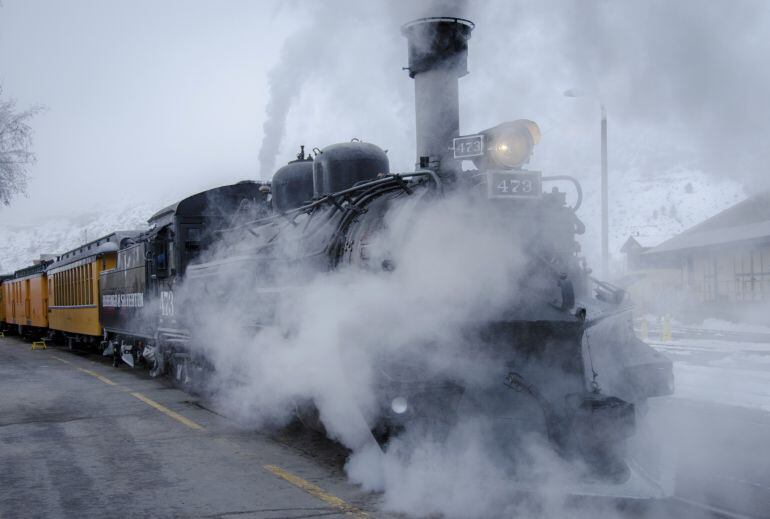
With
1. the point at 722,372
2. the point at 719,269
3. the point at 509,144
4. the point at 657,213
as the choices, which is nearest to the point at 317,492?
the point at 509,144

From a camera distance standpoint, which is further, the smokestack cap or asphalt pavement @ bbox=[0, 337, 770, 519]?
the smokestack cap

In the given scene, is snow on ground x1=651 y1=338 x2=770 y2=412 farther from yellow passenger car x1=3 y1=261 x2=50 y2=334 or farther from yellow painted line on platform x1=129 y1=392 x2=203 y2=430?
yellow passenger car x1=3 y1=261 x2=50 y2=334

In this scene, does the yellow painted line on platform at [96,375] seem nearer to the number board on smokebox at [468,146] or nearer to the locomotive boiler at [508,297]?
the locomotive boiler at [508,297]

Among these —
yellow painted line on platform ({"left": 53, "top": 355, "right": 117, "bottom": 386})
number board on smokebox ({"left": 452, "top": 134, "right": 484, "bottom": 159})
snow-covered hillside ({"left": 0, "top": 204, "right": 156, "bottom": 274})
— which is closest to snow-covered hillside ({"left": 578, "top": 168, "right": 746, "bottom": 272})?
yellow painted line on platform ({"left": 53, "top": 355, "right": 117, "bottom": 386})

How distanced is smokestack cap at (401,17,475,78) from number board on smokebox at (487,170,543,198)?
1507 mm

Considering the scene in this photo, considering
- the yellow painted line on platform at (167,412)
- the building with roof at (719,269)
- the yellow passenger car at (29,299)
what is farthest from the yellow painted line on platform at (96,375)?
the building with roof at (719,269)

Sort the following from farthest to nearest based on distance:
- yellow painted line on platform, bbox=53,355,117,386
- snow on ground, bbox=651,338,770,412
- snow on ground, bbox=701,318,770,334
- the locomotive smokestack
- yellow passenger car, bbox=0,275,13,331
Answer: yellow passenger car, bbox=0,275,13,331 → snow on ground, bbox=701,318,770,334 → yellow painted line on platform, bbox=53,355,117,386 → snow on ground, bbox=651,338,770,412 → the locomotive smokestack

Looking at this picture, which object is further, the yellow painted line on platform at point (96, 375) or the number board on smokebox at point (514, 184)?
the yellow painted line on platform at point (96, 375)

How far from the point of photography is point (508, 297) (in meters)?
5.16

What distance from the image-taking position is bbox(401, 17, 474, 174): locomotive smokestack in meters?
Answer: 6.26

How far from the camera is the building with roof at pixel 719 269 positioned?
19.1 meters

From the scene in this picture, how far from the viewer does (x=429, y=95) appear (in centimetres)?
632

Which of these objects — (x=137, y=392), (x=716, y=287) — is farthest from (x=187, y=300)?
(x=716, y=287)

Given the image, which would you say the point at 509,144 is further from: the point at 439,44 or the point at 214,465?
the point at 214,465
